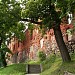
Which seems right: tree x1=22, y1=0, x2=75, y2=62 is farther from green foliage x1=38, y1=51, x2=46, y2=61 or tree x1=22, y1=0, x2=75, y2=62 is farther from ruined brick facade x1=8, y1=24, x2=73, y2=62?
green foliage x1=38, y1=51, x2=46, y2=61

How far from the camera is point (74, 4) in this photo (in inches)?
631

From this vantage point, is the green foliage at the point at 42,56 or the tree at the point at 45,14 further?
the green foliage at the point at 42,56

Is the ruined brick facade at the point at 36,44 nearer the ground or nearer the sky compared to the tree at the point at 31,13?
nearer the ground

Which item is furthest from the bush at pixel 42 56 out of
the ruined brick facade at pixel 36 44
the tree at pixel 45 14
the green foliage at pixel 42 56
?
the tree at pixel 45 14

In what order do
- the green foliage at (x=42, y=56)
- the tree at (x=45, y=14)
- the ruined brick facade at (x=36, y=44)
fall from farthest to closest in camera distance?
the green foliage at (x=42, y=56) → the ruined brick facade at (x=36, y=44) → the tree at (x=45, y=14)

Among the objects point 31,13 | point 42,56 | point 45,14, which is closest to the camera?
point 31,13

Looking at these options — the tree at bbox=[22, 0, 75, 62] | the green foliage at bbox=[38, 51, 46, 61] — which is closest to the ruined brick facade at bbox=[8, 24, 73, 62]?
the green foliage at bbox=[38, 51, 46, 61]

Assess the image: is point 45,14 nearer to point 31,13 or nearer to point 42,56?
point 31,13

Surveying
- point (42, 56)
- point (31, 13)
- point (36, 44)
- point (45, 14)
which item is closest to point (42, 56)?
point (42, 56)

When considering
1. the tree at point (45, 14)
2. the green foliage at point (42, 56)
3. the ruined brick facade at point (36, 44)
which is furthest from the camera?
the green foliage at point (42, 56)

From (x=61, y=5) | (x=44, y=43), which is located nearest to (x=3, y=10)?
(x=61, y=5)

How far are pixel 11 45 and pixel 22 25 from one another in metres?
30.7

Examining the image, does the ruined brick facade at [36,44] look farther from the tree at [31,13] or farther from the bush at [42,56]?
the tree at [31,13]

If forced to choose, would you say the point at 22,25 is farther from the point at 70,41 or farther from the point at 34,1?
the point at 70,41
